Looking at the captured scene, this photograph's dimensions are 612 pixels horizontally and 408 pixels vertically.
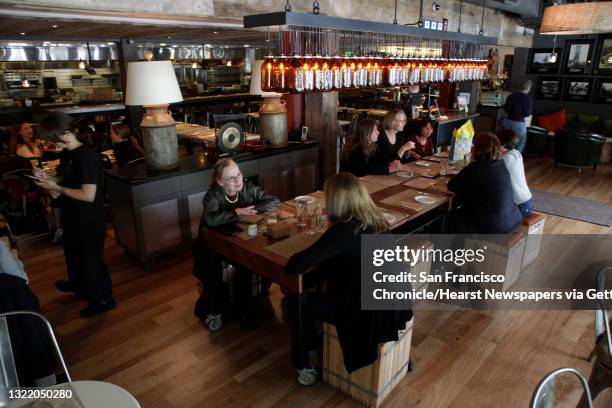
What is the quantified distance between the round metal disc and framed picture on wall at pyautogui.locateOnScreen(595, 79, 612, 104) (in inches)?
327

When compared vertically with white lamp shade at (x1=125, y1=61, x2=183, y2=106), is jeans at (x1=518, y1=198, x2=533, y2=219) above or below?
below

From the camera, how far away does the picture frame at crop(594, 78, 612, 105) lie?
8930mm

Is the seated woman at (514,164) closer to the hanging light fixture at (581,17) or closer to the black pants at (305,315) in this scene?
the hanging light fixture at (581,17)

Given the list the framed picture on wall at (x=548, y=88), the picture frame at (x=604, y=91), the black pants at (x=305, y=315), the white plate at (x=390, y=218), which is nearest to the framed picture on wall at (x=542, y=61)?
the framed picture on wall at (x=548, y=88)

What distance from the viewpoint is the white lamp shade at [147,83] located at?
375 centimetres

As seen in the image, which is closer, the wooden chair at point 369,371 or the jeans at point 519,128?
the wooden chair at point 369,371

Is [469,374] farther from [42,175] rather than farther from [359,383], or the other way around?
[42,175]

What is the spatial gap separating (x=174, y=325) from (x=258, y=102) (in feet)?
23.8

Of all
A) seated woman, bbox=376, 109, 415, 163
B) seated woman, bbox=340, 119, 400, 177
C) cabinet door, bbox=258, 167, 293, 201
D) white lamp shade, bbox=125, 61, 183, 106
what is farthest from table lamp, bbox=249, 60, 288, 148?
white lamp shade, bbox=125, 61, 183, 106

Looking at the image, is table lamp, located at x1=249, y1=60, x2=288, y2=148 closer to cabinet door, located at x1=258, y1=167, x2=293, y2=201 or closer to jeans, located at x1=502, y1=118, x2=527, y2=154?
cabinet door, located at x1=258, y1=167, x2=293, y2=201

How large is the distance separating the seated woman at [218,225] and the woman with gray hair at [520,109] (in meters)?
6.56

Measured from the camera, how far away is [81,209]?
3160mm

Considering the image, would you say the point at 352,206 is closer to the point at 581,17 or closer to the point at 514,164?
the point at 581,17

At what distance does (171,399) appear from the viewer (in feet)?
8.58
